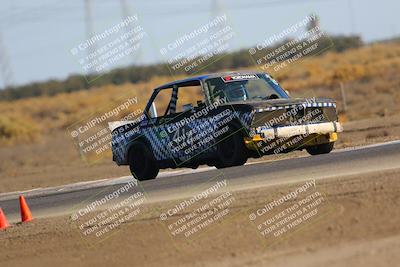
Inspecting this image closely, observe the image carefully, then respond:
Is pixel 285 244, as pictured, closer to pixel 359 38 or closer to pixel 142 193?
pixel 142 193

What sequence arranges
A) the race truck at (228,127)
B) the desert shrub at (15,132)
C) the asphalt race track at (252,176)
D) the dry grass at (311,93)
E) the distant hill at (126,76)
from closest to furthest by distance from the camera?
the asphalt race track at (252,176)
the race truck at (228,127)
the dry grass at (311,93)
the desert shrub at (15,132)
the distant hill at (126,76)

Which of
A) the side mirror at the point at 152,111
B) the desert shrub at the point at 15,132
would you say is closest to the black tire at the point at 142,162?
the side mirror at the point at 152,111

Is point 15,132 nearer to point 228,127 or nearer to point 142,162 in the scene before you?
point 142,162

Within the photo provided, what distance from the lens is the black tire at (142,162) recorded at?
15672 millimetres

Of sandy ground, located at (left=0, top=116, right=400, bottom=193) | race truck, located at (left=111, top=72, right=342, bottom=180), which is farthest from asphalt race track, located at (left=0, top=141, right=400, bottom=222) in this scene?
sandy ground, located at (left=0, top=116, right=400, bottom=193)

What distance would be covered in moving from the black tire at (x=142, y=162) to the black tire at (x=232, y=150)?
5.66ft

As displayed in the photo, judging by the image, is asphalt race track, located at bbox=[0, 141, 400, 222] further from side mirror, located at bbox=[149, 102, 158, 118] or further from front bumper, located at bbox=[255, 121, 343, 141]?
side mirror, located at bbox=[149, 102, 158, 118]

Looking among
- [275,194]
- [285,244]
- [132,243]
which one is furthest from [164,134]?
[285,244]

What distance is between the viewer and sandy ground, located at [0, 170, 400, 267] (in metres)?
8.00

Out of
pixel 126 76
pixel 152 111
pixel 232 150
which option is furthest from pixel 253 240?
pixel 126 76

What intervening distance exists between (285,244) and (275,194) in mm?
2291

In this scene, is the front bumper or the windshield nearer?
the front bumper

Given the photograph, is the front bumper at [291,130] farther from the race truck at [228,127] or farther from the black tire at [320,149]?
the black tire at [320,149]

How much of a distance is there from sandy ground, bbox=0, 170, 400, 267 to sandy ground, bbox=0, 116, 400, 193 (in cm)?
706
